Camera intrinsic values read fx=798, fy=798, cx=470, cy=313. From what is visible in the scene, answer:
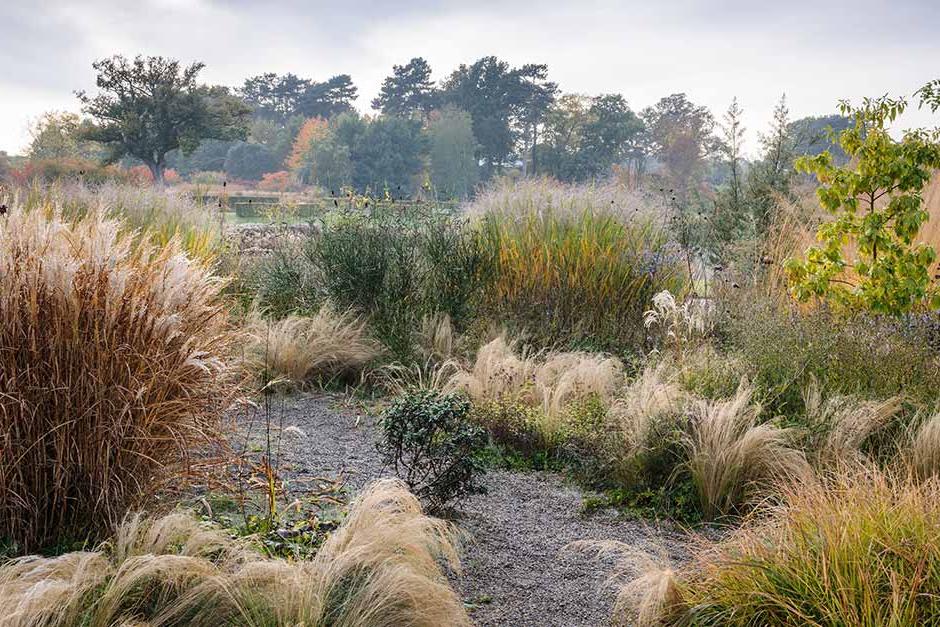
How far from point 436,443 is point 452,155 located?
29810 millimetres

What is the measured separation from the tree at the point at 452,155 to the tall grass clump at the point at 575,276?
25.2 meters

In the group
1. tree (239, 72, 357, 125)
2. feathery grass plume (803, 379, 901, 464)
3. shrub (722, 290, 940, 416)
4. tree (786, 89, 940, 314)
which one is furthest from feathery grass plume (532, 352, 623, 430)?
tree (239, 72, 357, 125)

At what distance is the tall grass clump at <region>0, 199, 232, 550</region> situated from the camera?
252cm

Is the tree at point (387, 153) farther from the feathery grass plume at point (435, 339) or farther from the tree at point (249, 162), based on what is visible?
the feathery grass plume at point (435, 339)

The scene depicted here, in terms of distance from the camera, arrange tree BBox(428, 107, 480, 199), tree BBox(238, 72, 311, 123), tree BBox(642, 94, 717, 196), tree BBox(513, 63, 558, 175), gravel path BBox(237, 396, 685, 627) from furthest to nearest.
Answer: tree BBox(238, 72, 311, 123) < tree BBox(513, 63, 558, 175) < tree BBox(642, 94, 717, 196) < tree BBox(428, 107, 480, 199) < gravel path BBox(237, 396, 685, 627)

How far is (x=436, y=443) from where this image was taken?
350cm

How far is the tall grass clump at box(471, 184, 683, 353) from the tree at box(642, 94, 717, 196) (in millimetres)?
27071

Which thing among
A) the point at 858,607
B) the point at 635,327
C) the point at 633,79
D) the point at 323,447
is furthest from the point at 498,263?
the point at 633,79

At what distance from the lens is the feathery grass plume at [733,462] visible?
357 cm

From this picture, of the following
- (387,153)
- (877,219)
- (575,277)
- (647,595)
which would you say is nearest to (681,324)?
(575,277)

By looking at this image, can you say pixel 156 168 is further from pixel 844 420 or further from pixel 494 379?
pixel 844 420

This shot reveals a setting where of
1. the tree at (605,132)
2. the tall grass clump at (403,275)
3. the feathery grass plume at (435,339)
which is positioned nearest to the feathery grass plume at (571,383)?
the feathery grass plume at (435,339)

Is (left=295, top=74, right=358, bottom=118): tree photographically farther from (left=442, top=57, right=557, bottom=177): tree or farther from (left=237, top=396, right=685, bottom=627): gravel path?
(left=237, top=396, right=685, bottom=627): gravel path

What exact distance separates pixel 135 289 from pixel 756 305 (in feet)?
13.0
